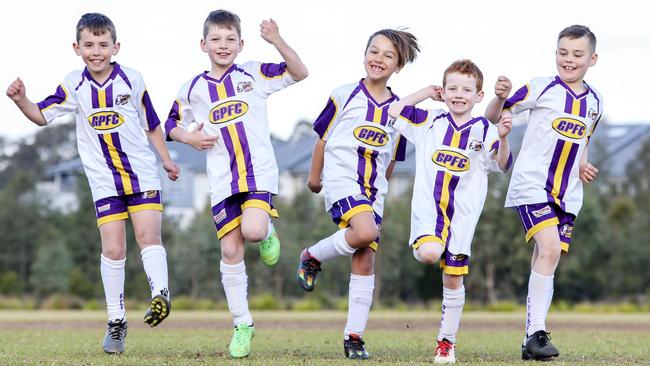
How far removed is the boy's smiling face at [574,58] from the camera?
9.15 m

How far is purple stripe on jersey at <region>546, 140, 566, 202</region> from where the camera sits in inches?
362

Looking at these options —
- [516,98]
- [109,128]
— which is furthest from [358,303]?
[109,128]

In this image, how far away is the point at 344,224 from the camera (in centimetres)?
929

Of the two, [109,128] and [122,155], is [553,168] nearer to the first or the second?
[122,155]

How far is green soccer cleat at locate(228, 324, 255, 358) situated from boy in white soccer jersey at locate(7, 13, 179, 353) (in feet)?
2.54

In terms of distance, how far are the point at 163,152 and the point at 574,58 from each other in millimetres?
3730

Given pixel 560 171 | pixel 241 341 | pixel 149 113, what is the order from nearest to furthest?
1. pixel 241 341
2. pixel 560 171
3. pixel 149 113

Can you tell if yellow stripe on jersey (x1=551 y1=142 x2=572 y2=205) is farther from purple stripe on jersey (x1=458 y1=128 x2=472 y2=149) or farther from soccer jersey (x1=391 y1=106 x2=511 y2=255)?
purple stripe on jersey (x1=458 y1=128 x2=472 y2=149)

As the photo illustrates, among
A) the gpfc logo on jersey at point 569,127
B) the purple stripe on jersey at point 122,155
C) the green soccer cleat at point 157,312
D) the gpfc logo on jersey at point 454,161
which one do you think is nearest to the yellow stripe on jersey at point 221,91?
the purple stripe on jersey at point 122,155

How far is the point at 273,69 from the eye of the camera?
364 inches

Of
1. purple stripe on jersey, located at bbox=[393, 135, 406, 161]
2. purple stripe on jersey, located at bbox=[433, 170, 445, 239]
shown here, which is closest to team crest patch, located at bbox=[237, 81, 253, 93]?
purple stripe on jersey, located at bbox=[393, 135, 406, 161]

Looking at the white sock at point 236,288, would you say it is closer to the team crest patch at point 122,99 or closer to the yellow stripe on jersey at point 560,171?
the team crest patch at point 122,99

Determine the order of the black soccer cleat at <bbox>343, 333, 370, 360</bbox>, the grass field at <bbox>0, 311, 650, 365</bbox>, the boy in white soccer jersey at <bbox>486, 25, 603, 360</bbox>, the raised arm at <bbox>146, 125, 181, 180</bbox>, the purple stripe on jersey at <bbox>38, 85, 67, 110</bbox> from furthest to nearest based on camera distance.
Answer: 1. the raised arm at <bbox>146, 125, 181, 180</bbox>
2. the purple stripe on jersey at <bbox>38, 85, 67, 110</bbox>
3. the boy in white soccer jersey at <bbox>486, 25, 603, 360</bbox>
4. the black soccer cleat at <bbox>343, 333, 370, 360</bbox>
5. the grass field at <bbox>0, 311, 650, 365</bbox>

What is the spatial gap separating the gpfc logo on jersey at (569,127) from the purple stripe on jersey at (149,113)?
11.7 feet
